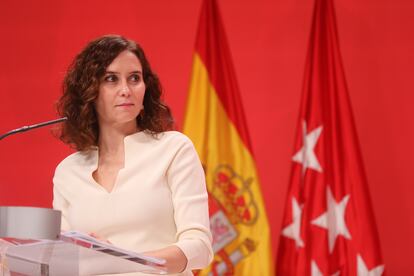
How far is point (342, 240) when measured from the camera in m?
3.16

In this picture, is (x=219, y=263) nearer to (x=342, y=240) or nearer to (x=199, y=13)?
(x=342, y=240)

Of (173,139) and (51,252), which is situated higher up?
(173,139)

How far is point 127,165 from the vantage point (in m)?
1.93

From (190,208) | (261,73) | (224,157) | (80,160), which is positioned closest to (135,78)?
(80,160)

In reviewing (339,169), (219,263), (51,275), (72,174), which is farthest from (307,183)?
(51,275)

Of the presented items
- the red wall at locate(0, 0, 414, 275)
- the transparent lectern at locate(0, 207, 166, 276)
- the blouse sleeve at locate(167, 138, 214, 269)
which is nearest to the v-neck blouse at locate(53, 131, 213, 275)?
the blouse sleeve at locate(167, 138, 214, 269)

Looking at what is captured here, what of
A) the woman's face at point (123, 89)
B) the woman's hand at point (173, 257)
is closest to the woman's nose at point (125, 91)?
the woman's face at point (123, 89)

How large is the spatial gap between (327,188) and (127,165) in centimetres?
151

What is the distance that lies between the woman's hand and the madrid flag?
5.29ft

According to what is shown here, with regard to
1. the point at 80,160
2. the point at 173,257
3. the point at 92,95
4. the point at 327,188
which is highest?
the point at 92,95

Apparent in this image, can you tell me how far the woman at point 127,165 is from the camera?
1819 mm

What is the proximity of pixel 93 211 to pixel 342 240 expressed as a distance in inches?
63.4

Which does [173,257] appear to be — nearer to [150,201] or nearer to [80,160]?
[150,201]

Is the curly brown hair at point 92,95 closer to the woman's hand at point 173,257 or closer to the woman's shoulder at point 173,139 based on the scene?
the woman's shoulder at point 173,139
